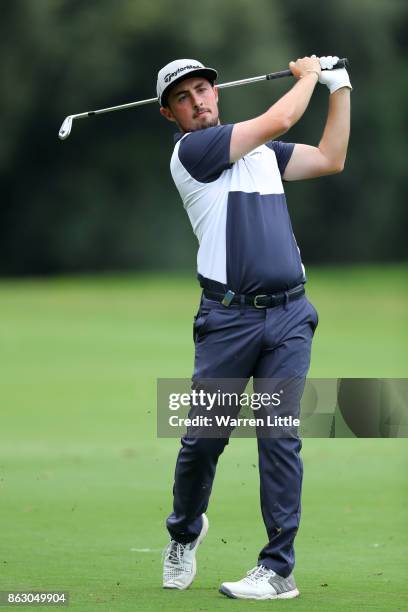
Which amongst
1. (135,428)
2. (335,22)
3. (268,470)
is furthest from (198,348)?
(335,22)

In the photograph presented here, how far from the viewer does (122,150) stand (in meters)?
38.2

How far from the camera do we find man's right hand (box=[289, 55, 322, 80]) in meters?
5.24

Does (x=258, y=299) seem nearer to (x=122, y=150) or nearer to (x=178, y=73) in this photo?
(x=178, y=73)

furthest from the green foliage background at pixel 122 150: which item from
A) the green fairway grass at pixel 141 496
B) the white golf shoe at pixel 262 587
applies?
the white golf shoe at pixel 262 587

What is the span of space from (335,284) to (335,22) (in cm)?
1295

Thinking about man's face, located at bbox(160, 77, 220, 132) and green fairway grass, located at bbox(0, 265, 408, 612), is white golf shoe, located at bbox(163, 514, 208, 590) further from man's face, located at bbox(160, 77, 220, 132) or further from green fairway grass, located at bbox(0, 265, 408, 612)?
man's face, located at bbox(160, 77, 220, 132)

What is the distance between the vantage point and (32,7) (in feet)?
124

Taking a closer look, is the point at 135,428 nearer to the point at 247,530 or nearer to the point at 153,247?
the point at 247,530

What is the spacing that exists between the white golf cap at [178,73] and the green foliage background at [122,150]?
102 feet

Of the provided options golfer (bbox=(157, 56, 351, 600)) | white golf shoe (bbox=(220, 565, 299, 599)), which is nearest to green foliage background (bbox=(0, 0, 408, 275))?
golfer (bbox=(157, 56, 351, 600))

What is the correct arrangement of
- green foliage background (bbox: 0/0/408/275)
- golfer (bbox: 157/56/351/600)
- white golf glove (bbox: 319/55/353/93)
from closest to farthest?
golfer (bbox: 157/56/351/600) < white golf glove (bbox: 319/55/353/93) < green foliage background (bbox: 0/0/408/275)

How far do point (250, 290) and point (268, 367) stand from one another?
30cm

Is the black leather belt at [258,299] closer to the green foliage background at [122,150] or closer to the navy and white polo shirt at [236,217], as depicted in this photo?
the navy and white polo shirt at [236,217]

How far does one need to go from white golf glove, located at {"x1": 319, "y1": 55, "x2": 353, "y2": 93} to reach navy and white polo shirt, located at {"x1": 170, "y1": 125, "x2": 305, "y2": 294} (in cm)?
44
